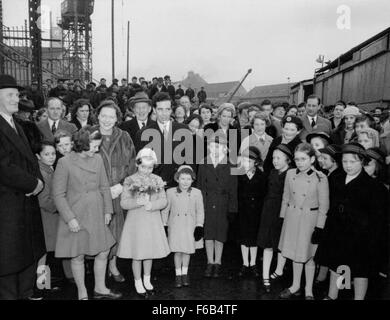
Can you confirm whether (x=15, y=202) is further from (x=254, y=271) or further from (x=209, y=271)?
(x=254, y=271)

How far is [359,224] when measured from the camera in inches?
146

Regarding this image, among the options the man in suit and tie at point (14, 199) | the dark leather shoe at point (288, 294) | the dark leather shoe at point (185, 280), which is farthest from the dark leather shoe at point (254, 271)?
the man in suit and tie at point (14, 199)

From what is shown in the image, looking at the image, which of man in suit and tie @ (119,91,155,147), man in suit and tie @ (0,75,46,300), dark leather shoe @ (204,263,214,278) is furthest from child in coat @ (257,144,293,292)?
man in suit and tie @ (0,75,46,300)

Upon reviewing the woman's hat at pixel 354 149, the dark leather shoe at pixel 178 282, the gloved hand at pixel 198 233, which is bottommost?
the dark leather shoe at pixel 178 282

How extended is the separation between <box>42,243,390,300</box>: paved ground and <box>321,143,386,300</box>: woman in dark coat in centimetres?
68

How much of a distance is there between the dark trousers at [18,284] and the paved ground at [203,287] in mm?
487

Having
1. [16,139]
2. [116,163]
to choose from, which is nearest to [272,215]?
[116,163]

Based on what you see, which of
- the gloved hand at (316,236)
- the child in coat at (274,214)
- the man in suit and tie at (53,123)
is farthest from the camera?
the man in suit and tie at (53,123)

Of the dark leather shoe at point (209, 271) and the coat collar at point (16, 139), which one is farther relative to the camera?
the dark leather shoe at point (209, 271)

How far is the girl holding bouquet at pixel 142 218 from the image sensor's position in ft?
13.5

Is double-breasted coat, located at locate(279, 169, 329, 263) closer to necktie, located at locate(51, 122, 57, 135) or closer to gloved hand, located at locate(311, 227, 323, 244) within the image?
gloved hand, located at locate(311, 227, 323, 244)

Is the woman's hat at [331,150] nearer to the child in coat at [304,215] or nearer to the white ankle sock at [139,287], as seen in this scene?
the child in coat at [304,215]

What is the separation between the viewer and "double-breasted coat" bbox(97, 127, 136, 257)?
4306mm
